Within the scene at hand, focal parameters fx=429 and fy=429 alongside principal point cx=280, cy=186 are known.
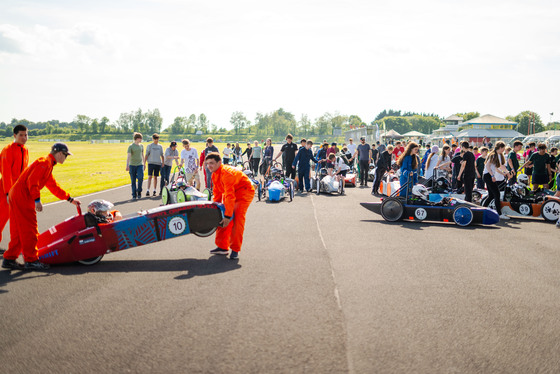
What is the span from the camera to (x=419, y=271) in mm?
5945

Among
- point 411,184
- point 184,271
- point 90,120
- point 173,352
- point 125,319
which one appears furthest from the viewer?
point 90,120

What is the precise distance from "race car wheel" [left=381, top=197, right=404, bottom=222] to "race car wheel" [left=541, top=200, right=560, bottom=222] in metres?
3.82

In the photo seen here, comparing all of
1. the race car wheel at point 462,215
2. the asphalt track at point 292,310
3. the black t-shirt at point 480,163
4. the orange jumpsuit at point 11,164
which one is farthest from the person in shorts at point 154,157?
the black t-shirt at point 480,163

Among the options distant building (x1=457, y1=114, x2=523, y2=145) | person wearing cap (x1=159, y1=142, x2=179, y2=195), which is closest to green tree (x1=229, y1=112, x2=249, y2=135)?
distant building (x1=457, y1=114, x2=523, y2=145)

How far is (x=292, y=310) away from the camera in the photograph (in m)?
Result: 4.40

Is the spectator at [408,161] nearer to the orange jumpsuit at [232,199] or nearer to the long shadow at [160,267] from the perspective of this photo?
the orange jumpsuit at [232,199]

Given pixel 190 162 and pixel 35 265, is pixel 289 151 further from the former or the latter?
pixel 35 265

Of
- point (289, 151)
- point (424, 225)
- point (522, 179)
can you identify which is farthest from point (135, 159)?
point (522, 179)

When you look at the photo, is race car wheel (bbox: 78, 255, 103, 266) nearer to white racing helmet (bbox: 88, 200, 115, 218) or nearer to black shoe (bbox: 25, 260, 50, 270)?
black shoe (bbox: 25, 260, 50, 270)

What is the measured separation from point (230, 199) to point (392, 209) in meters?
5.19

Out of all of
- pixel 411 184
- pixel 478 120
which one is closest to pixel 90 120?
pixel 478 120

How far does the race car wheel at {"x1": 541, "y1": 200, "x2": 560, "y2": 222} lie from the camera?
10727mm

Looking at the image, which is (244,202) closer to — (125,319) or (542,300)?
(125,319)

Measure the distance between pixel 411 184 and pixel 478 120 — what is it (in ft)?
328
